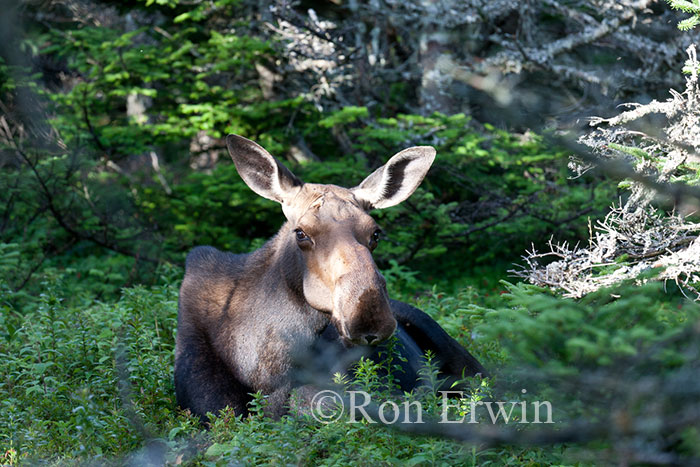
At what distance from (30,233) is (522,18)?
9288mm

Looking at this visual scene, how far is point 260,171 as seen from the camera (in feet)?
19.3

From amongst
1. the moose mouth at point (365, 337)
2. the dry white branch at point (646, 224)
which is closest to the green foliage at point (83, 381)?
the moose mouth at point (365, 337)

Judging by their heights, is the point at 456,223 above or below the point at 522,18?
below

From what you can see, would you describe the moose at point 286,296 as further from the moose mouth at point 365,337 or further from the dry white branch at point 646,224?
the dry white branch at point 646,224

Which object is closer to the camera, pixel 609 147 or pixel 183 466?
pixel 183 466

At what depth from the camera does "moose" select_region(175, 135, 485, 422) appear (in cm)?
459

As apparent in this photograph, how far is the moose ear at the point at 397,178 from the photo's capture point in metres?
5.81

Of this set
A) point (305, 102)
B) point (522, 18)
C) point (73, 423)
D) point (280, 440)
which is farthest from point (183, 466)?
point (522, 18)

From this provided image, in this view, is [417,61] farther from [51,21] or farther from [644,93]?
[51,21]

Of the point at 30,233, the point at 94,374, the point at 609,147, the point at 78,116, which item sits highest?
the point at 609,147

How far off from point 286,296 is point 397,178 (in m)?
1.37

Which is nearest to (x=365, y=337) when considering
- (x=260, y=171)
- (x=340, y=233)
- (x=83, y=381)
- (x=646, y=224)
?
(x=340, y=233)

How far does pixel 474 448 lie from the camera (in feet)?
12.6

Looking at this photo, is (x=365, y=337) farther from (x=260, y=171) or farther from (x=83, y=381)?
(x=83, y=381)
